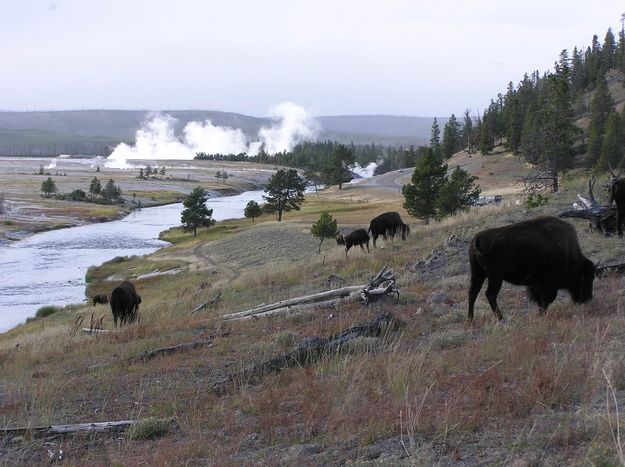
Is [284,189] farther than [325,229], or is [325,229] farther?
[284,189]

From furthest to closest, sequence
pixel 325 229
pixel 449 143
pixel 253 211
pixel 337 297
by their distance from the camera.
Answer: pixel 449 143 < pixel 253 211 < pixel 325 229 < pixel 337 297

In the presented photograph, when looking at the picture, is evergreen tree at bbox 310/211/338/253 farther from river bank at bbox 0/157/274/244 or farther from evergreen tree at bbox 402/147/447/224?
river bank at bbox 0/157/274/244

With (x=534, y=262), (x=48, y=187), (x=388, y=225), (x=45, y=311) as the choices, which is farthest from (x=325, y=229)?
(x=48, y=187)

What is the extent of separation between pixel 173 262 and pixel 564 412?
50.3m

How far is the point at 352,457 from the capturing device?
16.1 feet

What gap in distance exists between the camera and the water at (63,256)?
Result: 42.3 meters

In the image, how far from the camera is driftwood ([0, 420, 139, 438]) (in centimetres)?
644

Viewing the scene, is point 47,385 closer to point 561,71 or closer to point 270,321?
point 270,321

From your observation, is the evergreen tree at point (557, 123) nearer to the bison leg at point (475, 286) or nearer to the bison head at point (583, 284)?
the bison head at point (583, 284)

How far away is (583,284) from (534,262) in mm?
948

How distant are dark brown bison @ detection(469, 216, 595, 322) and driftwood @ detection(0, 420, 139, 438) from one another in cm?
555

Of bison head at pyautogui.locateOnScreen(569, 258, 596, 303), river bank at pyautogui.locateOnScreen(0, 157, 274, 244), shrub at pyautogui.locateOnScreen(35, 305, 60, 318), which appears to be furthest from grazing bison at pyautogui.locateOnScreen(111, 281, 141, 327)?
river bank at pyautogui.locateOnScreen(0, 157, 274, 244)

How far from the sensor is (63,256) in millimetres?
61188

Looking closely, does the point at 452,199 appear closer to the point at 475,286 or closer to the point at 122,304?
the point at 122,304
